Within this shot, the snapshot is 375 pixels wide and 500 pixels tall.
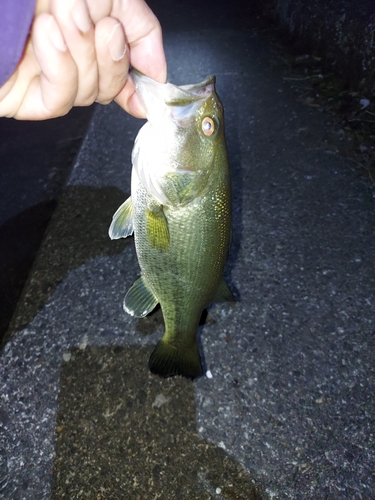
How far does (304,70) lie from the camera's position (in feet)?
15.5

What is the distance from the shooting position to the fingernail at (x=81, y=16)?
40.1 inches

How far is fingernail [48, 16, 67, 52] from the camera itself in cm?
102

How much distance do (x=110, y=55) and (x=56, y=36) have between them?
0.17m

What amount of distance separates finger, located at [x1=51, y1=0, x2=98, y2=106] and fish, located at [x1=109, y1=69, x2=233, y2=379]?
10.4 inches

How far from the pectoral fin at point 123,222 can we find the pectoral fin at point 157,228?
0.47 ft

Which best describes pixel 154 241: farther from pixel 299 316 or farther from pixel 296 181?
pixel 296 181

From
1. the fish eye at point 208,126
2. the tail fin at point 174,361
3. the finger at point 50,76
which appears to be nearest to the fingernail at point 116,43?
the finger at point 50,76

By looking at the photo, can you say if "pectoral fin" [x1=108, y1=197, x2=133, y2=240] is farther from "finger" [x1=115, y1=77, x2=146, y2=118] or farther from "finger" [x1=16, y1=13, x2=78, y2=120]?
"finger" [x1=16, y1=13, x2=78, y2=120]

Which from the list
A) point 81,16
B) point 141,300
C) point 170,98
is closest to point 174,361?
point 141,300

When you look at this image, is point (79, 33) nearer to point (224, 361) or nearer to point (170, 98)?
point (170, 98)

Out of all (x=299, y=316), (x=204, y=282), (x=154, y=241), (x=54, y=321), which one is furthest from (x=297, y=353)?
(x=54, y=321)

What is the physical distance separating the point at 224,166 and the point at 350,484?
1670 millimetres

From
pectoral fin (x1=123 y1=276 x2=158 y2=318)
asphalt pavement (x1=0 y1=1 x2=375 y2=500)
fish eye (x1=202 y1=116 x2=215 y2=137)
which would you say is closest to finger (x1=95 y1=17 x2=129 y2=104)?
fish eye (x1=202 y1=116 x2=215 y2=137)

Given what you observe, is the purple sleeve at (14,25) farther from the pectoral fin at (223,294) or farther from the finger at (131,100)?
the pectoral fin at (223,294)
